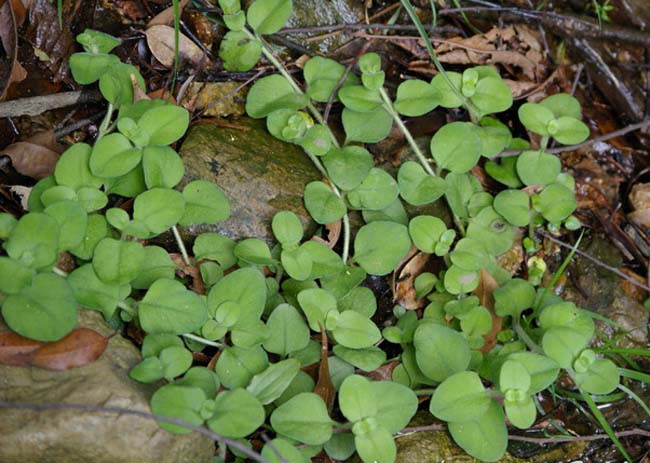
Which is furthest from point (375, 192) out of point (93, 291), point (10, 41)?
point (10, 41)

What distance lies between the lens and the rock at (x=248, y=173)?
9.09 feet

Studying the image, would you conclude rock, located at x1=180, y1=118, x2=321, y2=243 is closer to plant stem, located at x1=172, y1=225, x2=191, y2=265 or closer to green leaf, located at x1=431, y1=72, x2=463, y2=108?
plant stem, located at x1=172, y1=225, x2=191, y2=265

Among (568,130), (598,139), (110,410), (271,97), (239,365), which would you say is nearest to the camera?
(110,410)

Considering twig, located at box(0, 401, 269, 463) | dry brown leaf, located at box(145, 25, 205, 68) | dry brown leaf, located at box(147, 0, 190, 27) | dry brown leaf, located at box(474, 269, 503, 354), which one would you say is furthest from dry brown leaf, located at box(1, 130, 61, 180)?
dry brown leaf, located at box(474, 269, 503, 354)

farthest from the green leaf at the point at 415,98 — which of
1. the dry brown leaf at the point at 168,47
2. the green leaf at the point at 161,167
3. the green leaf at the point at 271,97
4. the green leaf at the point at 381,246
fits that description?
the green leaf at the point at 161,167

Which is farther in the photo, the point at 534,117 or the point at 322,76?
the point at 534,117

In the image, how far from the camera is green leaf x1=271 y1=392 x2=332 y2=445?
2328 millimetres

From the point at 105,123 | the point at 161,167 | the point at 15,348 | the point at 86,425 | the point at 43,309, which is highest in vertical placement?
the point at 105,123

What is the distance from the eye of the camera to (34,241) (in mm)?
2299

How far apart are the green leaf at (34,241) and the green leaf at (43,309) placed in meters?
0.06

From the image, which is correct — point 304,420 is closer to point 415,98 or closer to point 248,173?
point 248,173

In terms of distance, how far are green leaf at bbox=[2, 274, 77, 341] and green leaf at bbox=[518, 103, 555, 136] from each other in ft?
6.70

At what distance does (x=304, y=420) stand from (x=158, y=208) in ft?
3.00

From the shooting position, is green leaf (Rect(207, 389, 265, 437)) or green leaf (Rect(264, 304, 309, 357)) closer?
green leaf (Rect(207, 389, 265, 437))
